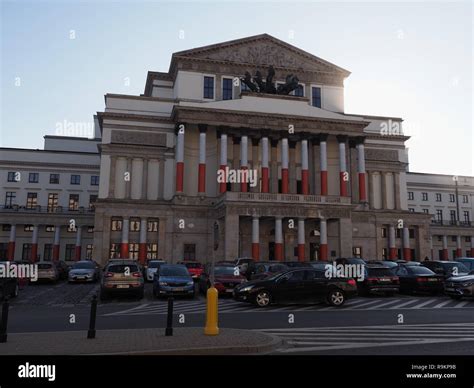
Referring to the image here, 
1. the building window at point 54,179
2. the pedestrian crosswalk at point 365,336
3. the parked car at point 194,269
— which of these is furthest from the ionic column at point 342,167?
the building window at point 54,179

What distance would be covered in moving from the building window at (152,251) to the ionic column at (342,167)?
22.1 m

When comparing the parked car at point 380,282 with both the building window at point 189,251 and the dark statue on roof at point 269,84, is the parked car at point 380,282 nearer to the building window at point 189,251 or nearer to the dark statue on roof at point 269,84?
the building window at point 189,251

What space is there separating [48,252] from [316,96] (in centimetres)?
4137

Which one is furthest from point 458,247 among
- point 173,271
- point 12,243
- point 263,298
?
point 12,243

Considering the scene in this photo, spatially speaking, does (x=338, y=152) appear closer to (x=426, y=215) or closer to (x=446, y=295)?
(x=426, y=215)

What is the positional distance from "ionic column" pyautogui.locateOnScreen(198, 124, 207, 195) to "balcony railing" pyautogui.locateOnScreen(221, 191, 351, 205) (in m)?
5.00

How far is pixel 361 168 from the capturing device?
5369cm

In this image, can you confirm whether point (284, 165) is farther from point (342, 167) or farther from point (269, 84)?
point (269, 84)

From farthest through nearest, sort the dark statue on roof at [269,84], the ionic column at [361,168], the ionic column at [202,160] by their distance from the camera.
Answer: the ionic column at [361,168], the dark statue on roof at [269,84], the ionic column at [202,160]

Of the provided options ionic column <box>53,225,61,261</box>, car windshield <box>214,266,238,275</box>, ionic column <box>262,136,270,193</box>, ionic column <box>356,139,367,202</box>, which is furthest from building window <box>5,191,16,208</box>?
car windshield <box>214,266,238,275</box>

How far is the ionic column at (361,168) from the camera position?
2093 inches

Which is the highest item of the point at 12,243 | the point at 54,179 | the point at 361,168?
the point at 54,179

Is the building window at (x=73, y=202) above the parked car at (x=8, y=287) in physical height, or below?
above

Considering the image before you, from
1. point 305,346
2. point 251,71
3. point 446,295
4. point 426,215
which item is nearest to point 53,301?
point 305,346
